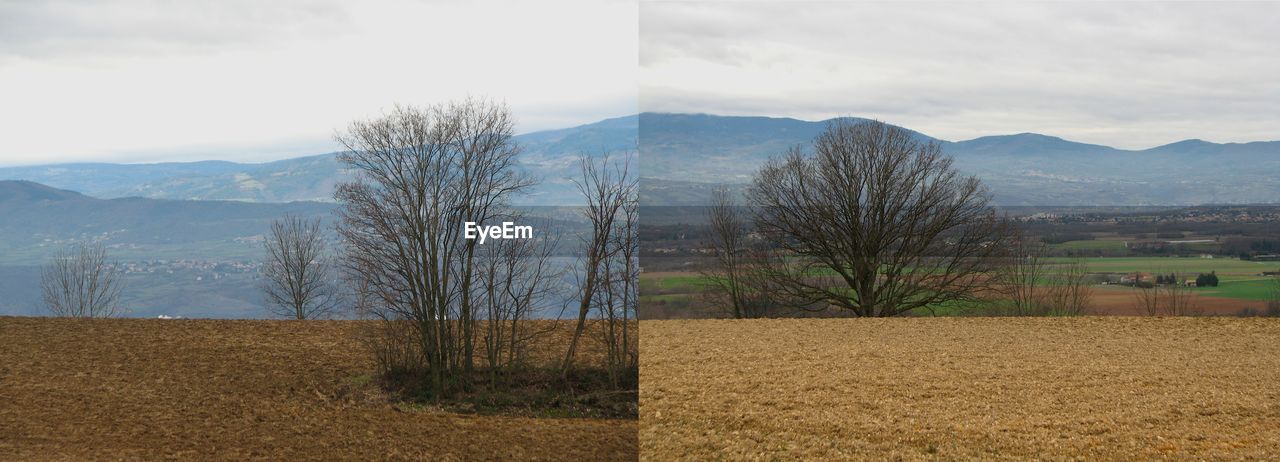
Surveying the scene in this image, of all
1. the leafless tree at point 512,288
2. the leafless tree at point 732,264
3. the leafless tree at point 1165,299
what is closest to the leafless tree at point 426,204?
the leafless tree at point 512,288

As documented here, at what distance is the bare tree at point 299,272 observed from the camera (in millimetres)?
25781

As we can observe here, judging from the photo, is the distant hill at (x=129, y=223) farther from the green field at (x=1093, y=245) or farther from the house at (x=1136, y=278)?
the house at (x=1136, y=278)

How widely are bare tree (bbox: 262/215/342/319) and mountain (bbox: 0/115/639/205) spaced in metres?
1.72

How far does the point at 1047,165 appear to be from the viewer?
121 feet

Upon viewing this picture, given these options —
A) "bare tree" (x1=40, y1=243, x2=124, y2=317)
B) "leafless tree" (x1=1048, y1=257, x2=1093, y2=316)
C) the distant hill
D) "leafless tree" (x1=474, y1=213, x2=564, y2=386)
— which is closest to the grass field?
"leafless tree" (x1=1048, y1=257, x2=1093, y2=316)

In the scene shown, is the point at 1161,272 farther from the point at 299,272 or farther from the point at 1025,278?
the point at 299,272

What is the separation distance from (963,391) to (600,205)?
17.1ft

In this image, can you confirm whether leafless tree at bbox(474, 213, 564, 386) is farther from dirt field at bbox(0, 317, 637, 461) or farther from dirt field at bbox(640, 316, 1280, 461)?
dirt field at bbox(640, 316, 1280, 461)

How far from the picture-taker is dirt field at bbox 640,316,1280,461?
402 inches

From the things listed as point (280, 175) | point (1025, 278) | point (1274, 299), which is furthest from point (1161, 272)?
point (280, 175)

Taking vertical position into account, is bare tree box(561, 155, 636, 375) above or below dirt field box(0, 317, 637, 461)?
above

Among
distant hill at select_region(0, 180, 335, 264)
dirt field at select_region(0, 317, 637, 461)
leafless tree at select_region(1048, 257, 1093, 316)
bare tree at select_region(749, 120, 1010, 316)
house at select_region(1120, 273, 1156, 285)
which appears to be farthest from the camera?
distant hill at select_region(0, 180, 335, 264)

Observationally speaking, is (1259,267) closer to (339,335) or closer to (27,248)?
(339,335)

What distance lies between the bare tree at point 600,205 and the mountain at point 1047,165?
1.88m
